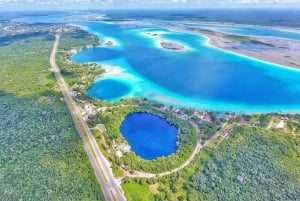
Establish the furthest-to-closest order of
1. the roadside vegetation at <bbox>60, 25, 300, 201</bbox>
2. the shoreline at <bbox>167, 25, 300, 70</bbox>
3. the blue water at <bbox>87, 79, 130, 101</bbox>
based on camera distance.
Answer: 1. the shoreline at <bbox>167, 25, 300, 70</bbox>
2. the blue water at <bbox>87, 79, 130, 101</bbox>
3. the roadside vegetation at <bbox>60, 25, 300, 201</bbox>

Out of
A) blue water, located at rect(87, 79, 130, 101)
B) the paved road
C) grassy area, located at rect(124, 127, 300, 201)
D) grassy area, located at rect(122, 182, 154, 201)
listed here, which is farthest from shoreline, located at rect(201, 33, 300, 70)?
grassy area, located at rect(122, 182, 154, 201)

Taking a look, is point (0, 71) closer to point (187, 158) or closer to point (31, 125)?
point (31, 125)

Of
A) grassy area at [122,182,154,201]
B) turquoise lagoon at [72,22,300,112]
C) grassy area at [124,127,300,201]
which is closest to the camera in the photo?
grassy area at [124,127,300,201]

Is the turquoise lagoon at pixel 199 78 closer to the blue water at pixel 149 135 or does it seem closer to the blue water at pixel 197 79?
the blue water at pixel 197 79

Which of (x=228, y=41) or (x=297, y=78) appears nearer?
(x=297, y=78)

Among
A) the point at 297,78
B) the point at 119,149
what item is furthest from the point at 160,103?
the point at 297,78

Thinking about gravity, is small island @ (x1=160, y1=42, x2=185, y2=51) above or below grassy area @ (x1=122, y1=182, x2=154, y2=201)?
below

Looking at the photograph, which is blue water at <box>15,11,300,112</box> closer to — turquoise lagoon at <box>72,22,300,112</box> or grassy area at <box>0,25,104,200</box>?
turquoise lagoon at <box>72,22,300,112</box>
